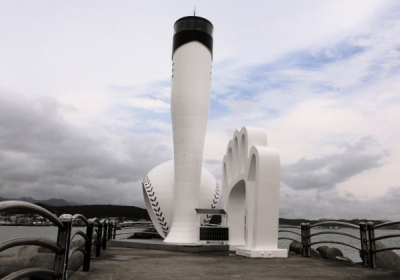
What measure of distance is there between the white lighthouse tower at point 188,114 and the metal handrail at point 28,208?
1306 centimetres

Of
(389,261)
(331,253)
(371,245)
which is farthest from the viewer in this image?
(331,253)

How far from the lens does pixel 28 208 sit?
3.81m

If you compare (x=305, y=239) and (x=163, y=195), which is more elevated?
(x=163, y=195)

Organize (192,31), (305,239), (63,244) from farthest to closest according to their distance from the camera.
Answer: (192,31) → (305,239) → (63,244)

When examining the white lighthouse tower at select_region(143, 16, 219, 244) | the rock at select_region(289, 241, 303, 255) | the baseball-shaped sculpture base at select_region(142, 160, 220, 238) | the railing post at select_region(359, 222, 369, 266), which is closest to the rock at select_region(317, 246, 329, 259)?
the rock at select_region(289, 241, 303, 255)

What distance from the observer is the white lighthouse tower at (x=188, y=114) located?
18.3 meters

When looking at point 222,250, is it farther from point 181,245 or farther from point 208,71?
point 208,71

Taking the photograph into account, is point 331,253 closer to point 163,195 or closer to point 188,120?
point 188,120

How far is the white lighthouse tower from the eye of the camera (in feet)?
59.9

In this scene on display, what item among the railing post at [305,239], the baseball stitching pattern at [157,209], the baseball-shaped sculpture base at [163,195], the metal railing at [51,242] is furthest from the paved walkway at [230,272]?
the baseball stitching pattern at [157,209]

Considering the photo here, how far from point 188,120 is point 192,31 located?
491 cm

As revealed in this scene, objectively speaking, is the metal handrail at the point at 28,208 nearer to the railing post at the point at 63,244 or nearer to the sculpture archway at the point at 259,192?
the railing post at the point at 63,244

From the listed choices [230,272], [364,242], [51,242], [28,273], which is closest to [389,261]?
[364,242]

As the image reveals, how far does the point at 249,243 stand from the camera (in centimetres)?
1371
